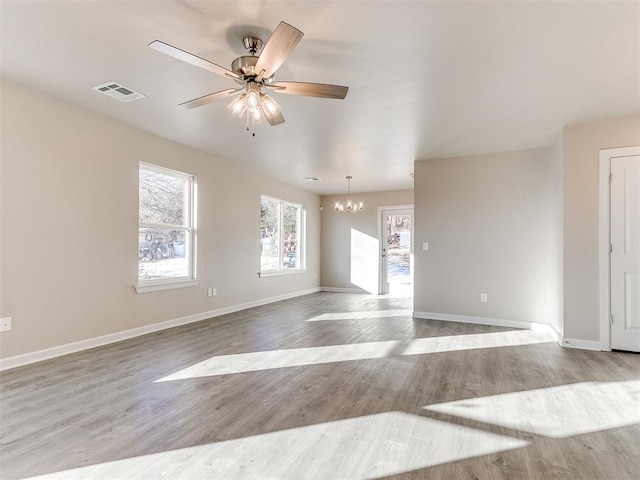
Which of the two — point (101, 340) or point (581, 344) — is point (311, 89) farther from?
point (581, 344)

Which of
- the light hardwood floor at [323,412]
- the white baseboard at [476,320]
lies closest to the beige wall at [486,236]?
the white baseboard at [476,320]

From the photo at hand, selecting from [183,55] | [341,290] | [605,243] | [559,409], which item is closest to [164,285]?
[183,55]

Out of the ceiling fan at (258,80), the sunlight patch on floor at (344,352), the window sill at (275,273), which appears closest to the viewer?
the ceiling fan at (258,80)

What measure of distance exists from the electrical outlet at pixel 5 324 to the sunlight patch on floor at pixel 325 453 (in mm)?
1995

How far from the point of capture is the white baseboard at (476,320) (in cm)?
478

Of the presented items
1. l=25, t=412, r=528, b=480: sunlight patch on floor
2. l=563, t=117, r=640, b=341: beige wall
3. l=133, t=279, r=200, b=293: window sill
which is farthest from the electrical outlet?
l=563, t=117, r=640, b=341: beige wall

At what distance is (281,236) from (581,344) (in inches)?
212

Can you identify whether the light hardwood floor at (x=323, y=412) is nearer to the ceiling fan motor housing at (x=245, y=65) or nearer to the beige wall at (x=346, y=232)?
the ceiling fan motor housing at (x=245, y=65)

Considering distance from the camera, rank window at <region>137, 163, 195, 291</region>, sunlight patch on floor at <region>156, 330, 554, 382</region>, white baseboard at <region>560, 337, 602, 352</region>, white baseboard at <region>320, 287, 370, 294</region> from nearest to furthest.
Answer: sunlight patch on floor at <region>156, 330, 554, 382</region>, white baseboard at <region>560, 337, 602, 352</region>, window at <region>137, 163, 195, 291</region>, white baseboard at <region>320, 287, 370, 294</region>

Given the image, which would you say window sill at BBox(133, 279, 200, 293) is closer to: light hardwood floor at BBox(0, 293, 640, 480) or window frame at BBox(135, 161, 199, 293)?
window frame at BBox(135, 161, 199, 293)

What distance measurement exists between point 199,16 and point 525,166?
180 inches

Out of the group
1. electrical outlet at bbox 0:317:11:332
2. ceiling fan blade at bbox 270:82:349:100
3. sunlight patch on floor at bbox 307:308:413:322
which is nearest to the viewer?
ceiling fan blade at bbox 270:82:349:100

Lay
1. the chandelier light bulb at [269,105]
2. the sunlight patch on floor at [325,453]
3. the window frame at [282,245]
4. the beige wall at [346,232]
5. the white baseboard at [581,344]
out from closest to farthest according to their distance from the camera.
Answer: the sunlight patch on floor at [325,453] < the chandelier light bulb at [269,105] < the white baseboard at [581,344] < the window frame at [282,245] < the beige wall at [346,232]

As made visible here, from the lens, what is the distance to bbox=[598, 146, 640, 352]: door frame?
3.64 m
